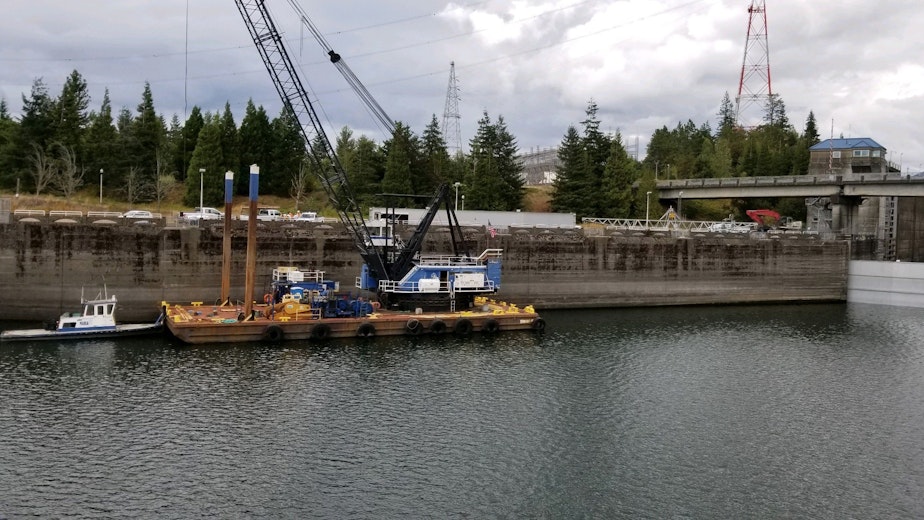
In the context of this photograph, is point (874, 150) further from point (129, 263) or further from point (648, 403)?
point (129, 263)

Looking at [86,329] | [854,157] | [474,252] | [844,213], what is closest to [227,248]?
[86,329]

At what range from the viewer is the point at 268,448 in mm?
20188

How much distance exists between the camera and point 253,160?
69.4m

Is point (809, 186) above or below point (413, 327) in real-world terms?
above

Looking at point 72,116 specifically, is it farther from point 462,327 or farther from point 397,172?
point 462,327

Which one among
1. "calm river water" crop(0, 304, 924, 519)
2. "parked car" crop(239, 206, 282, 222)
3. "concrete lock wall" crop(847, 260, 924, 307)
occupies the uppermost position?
"parked car" crop(239, 206, 282, 222)

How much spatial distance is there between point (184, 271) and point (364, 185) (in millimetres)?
35283

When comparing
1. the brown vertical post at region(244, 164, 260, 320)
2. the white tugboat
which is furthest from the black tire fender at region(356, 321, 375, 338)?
the white tugboat

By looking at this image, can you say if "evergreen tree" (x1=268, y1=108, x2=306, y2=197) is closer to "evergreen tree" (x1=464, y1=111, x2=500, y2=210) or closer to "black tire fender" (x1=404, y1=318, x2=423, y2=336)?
"evergreen tree" (x1=464, y1=111, x2=500, y2=210)

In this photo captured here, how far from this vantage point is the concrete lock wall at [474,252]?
119 ft

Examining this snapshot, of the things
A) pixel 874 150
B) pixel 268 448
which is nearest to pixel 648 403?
pixel 268 448

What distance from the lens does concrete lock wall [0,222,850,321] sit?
119ft

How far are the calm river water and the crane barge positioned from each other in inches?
45.5

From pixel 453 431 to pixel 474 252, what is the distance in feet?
84.2
